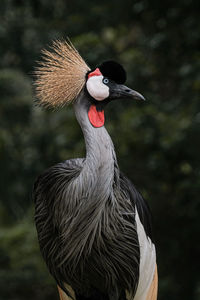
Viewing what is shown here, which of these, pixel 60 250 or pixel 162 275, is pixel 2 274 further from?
pixel 60 250

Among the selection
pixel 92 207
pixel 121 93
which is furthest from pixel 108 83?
pixel 92 207

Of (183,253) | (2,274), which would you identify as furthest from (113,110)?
(2,274)

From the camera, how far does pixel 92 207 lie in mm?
2152

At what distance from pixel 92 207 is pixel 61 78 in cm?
54

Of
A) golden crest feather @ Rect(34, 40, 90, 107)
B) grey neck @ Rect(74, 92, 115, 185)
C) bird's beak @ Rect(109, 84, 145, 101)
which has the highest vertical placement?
golden crest feather @ Rect(34, 40, 90, 107)

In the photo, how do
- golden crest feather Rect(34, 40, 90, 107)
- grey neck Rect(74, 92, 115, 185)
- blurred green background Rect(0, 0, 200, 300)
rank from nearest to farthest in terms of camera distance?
grey neck Rect(74, 92, 115, 185) < golden crest feather Rect(34, 40, 90, 107) < blurred green background Rect(0, 0, 200, 300)

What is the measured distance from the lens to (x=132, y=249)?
88.5 inches

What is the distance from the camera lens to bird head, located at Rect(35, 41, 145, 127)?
2166 millimetres

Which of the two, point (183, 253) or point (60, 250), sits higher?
point (60, 250)

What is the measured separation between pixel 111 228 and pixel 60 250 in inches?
9.0

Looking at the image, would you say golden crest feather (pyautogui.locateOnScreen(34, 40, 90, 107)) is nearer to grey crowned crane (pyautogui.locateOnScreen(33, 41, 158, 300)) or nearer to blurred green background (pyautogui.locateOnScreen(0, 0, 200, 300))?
grey crowned crane (pyautogui.locateOnScreen(33, 41, 158, 300))

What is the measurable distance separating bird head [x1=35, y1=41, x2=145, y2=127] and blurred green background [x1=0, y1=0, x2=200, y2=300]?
1.11 meters

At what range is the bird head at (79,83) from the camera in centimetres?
217

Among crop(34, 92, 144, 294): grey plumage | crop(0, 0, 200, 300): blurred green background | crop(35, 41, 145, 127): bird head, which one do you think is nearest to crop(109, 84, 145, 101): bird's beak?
crop(35, 41, 145, 127): bird head
